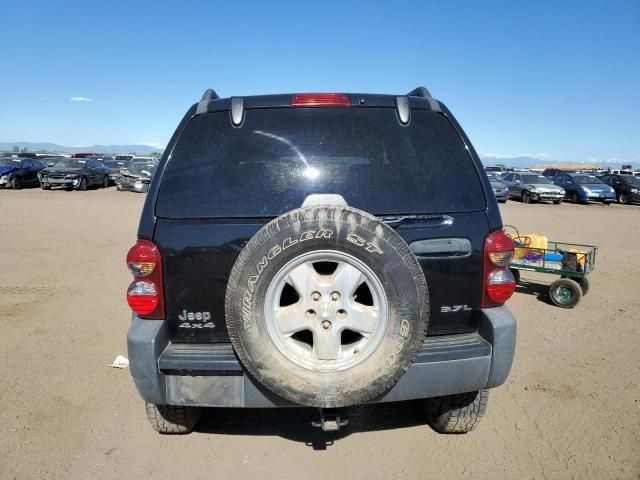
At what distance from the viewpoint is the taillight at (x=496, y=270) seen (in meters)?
2.36

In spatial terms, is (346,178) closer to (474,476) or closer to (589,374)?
(474,476)

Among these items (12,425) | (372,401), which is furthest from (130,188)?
(372,401)

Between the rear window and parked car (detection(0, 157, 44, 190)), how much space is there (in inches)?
985

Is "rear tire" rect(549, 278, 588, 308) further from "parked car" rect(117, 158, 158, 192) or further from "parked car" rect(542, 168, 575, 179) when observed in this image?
"parked car" rect(542, 168, 575, 179)

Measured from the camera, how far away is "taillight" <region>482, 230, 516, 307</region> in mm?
2357

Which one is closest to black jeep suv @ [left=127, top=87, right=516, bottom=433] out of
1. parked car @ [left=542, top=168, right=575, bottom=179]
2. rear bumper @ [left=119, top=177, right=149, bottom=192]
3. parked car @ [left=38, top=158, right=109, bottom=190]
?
rear bumper @ [left=119, top=177, right=149, bottom=192]

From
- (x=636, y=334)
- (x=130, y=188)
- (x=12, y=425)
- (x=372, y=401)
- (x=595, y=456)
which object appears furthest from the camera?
(x=130, y=188)

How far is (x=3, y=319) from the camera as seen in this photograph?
489cm

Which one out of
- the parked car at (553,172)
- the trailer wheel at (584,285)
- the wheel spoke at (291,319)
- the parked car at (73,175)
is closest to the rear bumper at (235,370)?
the wheel spoke at (291,319)

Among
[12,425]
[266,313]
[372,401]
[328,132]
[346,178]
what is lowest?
[12,425]

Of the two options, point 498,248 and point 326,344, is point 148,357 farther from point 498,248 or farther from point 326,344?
point 498,248

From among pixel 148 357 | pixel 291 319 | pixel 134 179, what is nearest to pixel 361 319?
pixel 291 319

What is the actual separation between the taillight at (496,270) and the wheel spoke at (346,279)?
0.73 m

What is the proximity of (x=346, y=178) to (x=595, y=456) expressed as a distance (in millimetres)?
2250
